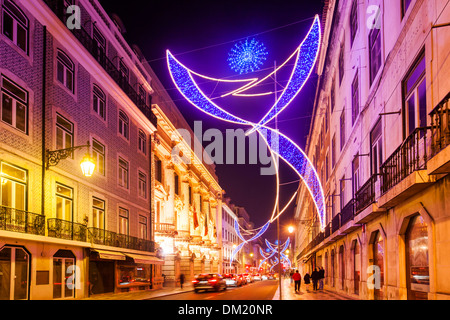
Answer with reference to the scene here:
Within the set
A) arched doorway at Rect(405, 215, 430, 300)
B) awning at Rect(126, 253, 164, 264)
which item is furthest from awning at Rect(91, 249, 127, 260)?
arched doorway at Rect(405, 215, 430, 300)

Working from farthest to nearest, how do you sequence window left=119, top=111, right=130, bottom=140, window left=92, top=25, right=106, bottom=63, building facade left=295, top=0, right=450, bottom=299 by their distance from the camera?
window left=119, top=111, right=130, bottom=140, window left=92, top=25, right=106, bottom=63, building facade left=295, top=0, right=450, bottom=299

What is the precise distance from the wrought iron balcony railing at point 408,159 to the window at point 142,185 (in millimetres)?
23612

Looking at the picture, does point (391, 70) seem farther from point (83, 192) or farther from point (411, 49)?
point (83, 192)

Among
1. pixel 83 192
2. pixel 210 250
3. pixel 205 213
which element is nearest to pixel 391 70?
pixel 83 192

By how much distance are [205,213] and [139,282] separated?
110 feet

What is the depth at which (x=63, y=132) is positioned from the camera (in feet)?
73.5

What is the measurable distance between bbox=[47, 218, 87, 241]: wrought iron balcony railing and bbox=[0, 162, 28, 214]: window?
2.11 metres

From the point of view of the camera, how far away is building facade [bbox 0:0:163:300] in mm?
17828

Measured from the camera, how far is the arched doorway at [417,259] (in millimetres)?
11859

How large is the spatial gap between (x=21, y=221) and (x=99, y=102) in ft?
36.6

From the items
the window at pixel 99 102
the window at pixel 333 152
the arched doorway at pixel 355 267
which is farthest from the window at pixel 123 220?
the arched doorway at pixel 355 267

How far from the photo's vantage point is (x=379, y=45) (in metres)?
17.1

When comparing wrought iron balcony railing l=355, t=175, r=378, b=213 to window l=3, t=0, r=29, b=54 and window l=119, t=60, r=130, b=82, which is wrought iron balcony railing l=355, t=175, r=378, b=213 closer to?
window l=3, t=0, r=29, b=54

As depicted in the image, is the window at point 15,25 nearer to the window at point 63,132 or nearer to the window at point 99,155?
the window at point 63,132
